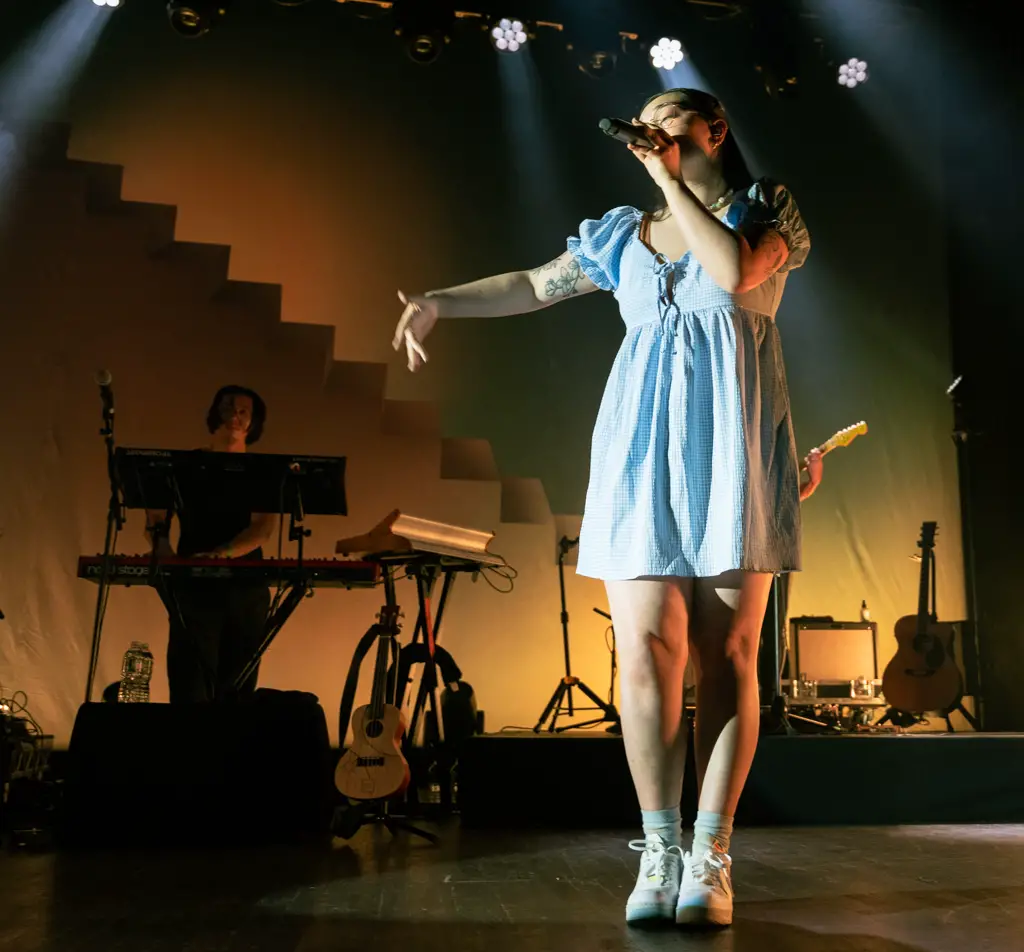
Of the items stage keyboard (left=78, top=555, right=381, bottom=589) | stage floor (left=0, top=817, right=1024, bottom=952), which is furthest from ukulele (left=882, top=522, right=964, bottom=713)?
stage keyboard (left=78, top=555, right=381, bottom=589)

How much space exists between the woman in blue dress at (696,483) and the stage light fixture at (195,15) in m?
4.52

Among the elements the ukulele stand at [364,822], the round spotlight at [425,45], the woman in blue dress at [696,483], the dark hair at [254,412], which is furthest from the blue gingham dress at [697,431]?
the round spotlight at [425,45]

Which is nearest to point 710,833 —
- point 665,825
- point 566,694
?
point 665,825

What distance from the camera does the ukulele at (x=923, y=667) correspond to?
17.9 feet

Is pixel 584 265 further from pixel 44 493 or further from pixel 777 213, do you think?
pixel 44 493

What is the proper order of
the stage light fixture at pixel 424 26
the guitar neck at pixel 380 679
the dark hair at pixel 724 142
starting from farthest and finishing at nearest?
1. the stage light fixture at pixel 424 26
2. the guitar neck at pixel 380 679
3. the dark hair at pixel 724 142

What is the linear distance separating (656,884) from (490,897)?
393 mm

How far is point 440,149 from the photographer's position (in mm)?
6082

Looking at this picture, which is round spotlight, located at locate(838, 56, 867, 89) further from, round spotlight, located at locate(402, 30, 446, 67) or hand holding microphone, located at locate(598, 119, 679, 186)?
hand holding microphone, located at locate(598, 119, 679, 186)

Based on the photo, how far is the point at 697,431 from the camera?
1.75m

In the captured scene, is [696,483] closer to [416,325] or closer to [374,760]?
[416,325]

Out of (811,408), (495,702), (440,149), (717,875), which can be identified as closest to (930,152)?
(811,408)

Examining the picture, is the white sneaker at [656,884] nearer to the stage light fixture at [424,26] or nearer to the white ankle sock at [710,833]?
the white ankle sock at [710,833]

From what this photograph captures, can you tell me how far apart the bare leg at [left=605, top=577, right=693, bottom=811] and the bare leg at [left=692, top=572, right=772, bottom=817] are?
4cm
